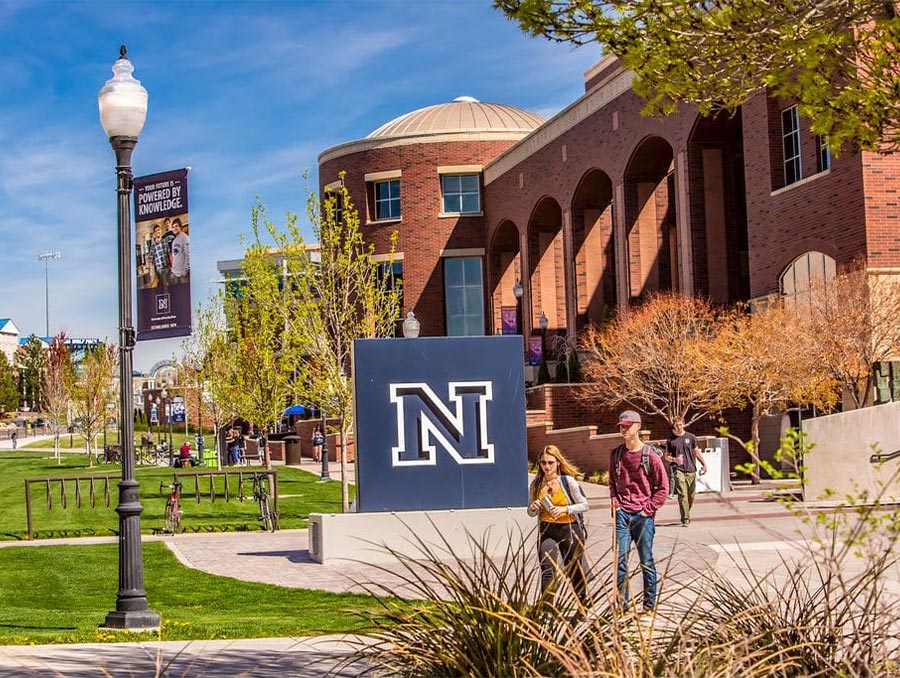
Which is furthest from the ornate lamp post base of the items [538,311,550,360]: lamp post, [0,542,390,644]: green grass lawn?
[538,311,550,360]: lamp post

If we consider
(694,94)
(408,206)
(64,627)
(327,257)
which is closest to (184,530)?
(327,257)

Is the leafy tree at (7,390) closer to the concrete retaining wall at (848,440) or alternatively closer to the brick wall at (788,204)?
the brick wall at (788,204)

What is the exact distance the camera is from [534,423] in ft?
138

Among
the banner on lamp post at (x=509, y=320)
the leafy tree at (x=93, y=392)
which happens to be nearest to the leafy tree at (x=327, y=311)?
the banner on lamp post at (x=509, y=320)

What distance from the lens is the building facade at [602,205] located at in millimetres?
32000

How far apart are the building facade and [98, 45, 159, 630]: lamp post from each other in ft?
16.9

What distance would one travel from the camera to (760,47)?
844cm

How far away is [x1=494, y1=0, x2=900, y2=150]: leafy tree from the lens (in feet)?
26.5

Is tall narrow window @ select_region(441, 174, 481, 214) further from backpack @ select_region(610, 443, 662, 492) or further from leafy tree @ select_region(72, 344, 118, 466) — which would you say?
backpack @ select_region(610, 443, 662, 492)

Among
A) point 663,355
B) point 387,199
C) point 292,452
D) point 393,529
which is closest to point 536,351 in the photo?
point 292,452

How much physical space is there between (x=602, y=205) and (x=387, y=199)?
1420 cm

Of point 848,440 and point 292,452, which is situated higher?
point 848,440

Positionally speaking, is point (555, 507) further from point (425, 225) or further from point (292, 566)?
point (425, 225)

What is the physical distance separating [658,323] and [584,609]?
27.7 meters
